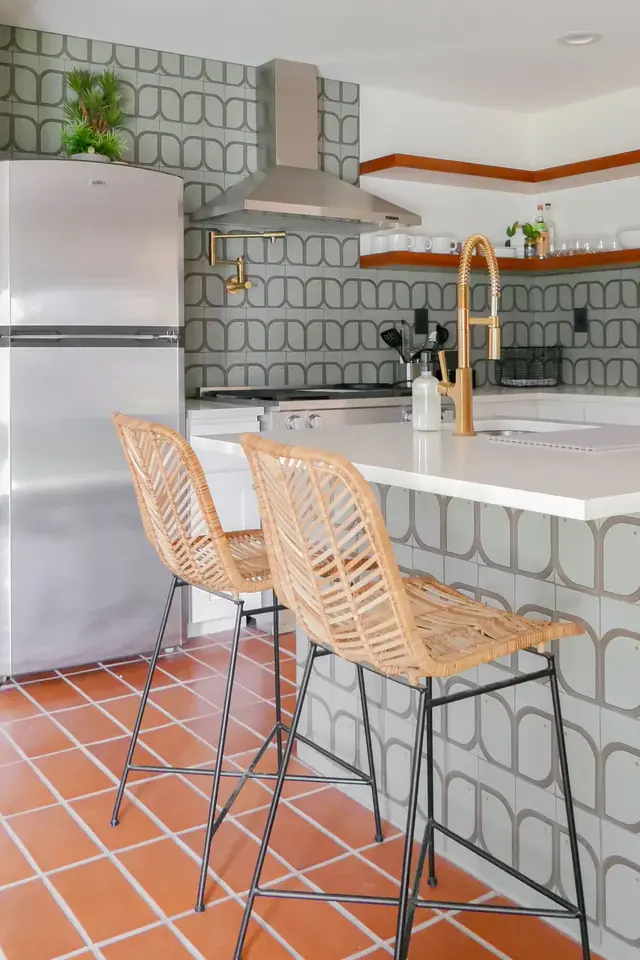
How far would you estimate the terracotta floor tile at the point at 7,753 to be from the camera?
9.14 feet

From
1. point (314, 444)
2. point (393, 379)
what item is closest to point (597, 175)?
point (393, 379)

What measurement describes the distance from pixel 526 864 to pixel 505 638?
2.11 ft

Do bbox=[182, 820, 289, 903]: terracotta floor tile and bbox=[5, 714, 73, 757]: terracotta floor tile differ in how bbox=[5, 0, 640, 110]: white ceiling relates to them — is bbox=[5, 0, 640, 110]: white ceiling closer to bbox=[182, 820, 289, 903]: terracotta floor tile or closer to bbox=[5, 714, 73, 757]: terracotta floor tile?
bbox=[5, 714, 73, 757]: terracotta floor tile

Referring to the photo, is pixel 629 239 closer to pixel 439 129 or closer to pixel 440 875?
pixel 439 129

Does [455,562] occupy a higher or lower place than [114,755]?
higher

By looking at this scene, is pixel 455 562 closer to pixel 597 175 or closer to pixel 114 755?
pixel 114 755

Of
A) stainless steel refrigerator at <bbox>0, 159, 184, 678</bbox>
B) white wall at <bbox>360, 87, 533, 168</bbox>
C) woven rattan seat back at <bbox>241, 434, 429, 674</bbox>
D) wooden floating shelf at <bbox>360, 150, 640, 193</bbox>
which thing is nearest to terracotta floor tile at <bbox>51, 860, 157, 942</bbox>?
woven rattan seat back at <bbox>241, 434, 429, 674</bbox>

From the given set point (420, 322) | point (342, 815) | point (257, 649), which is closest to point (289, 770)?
point (342, 815)

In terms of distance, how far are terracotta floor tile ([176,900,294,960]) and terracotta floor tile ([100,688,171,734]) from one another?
1.06 meters

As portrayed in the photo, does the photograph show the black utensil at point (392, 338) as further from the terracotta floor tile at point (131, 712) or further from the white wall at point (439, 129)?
the terracotta floor tile at point (131, 712)

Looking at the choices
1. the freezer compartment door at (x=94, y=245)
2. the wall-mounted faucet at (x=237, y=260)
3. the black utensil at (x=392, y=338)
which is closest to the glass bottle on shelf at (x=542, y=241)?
the black utensil at (x=392, y=338)

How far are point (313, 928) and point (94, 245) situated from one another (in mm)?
2449

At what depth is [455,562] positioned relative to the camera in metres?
2.16

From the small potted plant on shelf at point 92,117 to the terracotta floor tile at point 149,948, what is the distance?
2.70 meters
